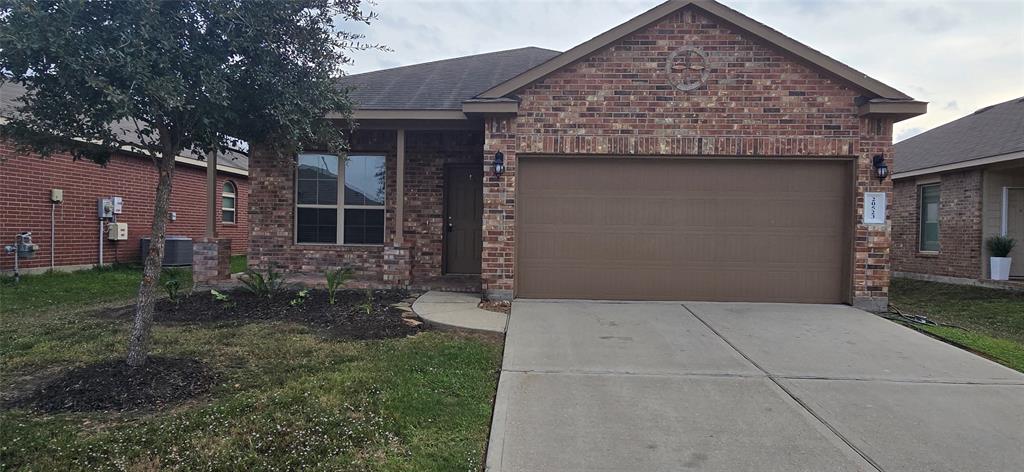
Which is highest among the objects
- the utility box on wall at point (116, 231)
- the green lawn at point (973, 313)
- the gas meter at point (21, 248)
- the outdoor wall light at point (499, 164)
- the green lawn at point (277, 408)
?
the outdoor wall light at point (499, 164)

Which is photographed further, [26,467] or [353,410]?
[353,410]

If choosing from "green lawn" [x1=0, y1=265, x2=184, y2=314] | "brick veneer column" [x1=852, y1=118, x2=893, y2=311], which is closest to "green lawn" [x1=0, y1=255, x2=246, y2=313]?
"green lawn" [x1=0, y1=265, x2=184, y2=314]

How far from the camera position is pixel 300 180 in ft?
31.5

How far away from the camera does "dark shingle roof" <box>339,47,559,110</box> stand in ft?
28.5

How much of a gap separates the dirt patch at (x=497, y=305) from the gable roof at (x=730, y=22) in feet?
9.44

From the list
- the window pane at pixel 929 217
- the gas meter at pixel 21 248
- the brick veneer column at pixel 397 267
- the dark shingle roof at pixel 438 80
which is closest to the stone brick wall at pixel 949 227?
the window pane at pixel 929 217

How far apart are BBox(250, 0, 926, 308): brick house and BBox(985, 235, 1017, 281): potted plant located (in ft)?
18.2

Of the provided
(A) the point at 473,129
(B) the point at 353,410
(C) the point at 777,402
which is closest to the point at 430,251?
(A) the point at 473,129

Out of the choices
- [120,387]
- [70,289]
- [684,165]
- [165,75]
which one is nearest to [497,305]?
[684,165]

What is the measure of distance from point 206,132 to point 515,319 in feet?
12.5

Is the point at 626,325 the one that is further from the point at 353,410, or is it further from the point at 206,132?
the point at 206,132

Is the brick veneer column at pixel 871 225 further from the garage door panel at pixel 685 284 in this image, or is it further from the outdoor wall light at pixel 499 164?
the outdoor wall light at pixel 499 164

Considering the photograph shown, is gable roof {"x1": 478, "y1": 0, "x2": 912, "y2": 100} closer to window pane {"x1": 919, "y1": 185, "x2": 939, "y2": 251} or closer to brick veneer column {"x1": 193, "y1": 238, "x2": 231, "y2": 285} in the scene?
brick veneer column {"x1": 193, "y1": 238, "x2": 231, "y2": 285}

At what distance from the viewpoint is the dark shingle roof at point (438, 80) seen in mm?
8672
